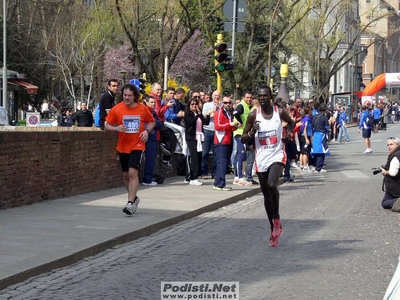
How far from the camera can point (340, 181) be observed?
72.8 ft

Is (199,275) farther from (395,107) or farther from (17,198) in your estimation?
(395,107)

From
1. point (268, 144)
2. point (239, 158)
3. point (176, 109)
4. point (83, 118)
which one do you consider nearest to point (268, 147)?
point (268, 144)

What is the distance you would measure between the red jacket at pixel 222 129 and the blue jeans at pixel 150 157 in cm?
133

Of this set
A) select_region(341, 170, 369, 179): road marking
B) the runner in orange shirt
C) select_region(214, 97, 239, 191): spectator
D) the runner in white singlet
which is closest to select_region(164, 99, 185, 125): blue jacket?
select_region(214, 97, 239, 191): spectator

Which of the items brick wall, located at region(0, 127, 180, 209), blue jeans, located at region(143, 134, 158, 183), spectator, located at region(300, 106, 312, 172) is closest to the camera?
brick wall, located at region(0, 127, 180, 209)

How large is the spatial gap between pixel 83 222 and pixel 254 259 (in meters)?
3.15

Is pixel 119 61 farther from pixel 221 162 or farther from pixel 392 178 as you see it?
pixel 392 178

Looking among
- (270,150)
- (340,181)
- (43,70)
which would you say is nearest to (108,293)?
(270,150)

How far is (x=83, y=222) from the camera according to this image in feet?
40.5

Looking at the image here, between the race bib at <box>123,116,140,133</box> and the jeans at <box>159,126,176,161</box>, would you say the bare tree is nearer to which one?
the jeans at <box>159,126,176,161</box>

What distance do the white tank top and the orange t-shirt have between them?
2.22m

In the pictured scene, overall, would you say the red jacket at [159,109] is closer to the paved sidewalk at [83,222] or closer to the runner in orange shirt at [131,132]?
the paved sidewalk at [83,222]

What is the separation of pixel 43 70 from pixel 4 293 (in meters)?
61.8

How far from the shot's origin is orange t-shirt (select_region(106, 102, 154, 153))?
1301cm
